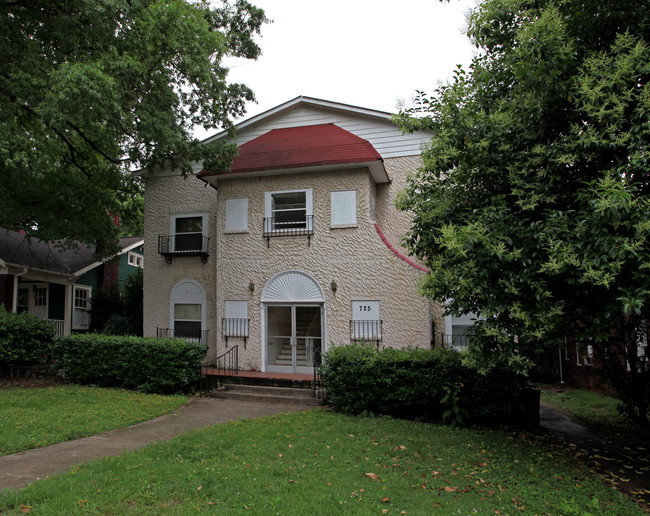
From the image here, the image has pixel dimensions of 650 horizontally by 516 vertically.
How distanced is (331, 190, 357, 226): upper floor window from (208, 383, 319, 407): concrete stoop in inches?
189

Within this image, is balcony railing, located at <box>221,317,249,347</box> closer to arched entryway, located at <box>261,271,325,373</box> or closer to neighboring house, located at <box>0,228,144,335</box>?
arched entryway, located at <box>261,271,325,373</box>

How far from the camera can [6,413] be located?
8758 millimetres

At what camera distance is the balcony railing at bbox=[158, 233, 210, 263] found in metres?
15.0

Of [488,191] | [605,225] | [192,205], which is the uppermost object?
[192,205]

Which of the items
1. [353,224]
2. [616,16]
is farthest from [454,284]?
[353,224]

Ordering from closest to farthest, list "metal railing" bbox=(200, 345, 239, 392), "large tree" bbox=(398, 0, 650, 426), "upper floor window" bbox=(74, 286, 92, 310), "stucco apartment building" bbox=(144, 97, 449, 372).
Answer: "large tree" bbox=(398, 0, 650, 426), "stucco apartment building" bbox=(144, 97, 449, 372), "metal railing" bbox=(200, 345, 239, 392), "upper floor window" bbox=(74, 286, 92, 310)

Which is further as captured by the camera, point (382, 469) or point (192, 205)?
point (192, 205)

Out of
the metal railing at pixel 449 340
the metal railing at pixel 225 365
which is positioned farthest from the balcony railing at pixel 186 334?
the metal railing at pixel 449 340

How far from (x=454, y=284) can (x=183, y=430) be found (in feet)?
18.0

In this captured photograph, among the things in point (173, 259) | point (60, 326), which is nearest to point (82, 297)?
point (60, 326)

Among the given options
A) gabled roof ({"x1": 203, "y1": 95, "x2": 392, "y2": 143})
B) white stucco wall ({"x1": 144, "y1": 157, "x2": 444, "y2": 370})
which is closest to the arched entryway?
white stucco wall ({"x1": 144, "y1": 157, "x2": 444, "y2": 370})

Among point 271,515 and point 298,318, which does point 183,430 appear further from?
point 298,318

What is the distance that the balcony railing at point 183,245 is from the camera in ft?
49.3

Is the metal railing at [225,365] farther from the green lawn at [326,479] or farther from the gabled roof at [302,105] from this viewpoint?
the gabled roof at [302,105]
